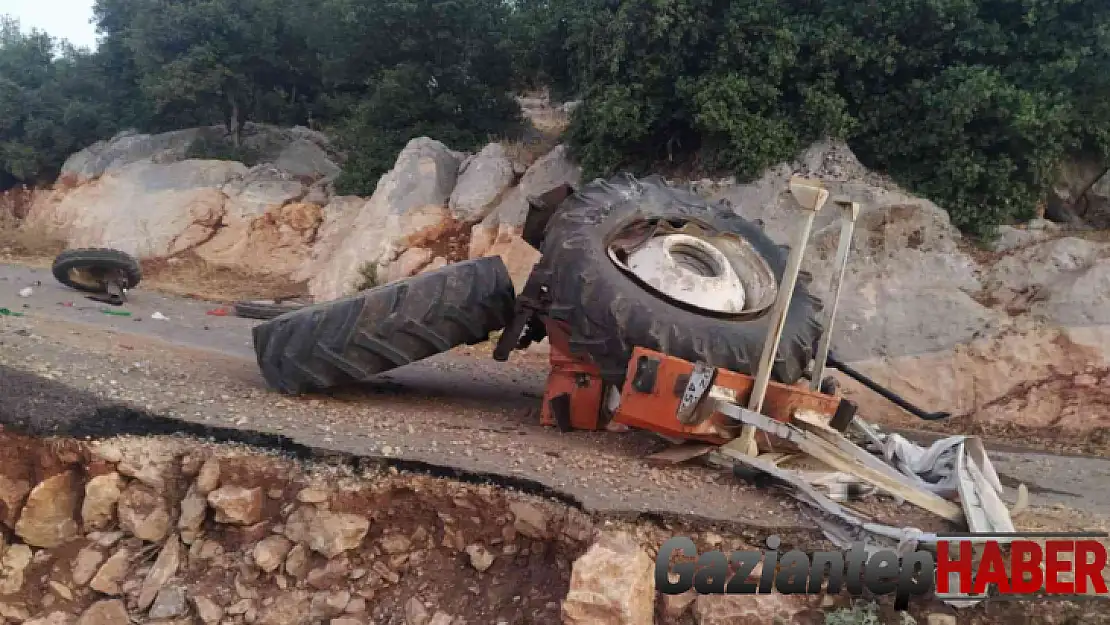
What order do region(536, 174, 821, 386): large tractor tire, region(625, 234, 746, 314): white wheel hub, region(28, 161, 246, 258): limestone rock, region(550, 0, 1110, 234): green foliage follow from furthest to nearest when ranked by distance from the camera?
region(28, 161, 246, 258): limestone rock → region(550, 0, 1110, 234): green foliage → region(625, 234, 746, 314): white wheel hub → region(536, 174, 821, 386): large tractor tire

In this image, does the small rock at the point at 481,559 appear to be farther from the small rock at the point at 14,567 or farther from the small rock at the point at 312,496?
the small rock at the point at 14,567

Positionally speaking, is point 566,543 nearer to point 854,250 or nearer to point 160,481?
point 160,481

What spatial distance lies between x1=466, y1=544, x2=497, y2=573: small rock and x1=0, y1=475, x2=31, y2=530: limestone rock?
2506 mm

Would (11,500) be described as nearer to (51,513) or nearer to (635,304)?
(51,513)

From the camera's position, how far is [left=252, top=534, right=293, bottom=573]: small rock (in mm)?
3539

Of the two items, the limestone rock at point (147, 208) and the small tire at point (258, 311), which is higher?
the limestone rock at point (147, 208)

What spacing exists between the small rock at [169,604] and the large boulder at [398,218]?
327 inches

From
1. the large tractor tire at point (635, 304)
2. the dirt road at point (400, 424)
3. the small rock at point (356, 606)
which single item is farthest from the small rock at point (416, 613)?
the large tractor tire at point (635, 304)

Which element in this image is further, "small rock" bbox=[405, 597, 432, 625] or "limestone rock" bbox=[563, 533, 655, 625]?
"small rock" bbox=[405, 597, 432, 625]

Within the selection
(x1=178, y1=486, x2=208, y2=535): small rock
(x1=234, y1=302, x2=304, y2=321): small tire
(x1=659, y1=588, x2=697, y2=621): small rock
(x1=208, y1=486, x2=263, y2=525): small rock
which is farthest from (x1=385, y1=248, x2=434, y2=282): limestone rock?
(x1=659, y1=588, x2=697, y2=621): small rock

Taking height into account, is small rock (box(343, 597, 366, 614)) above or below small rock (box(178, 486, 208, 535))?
below

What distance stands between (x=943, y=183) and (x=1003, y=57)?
1710 millimetres

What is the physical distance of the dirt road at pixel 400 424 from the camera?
3477 millimetres

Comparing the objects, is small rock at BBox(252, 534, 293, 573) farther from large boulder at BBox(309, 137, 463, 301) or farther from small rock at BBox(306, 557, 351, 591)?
large boulder at BBox(309, 137, 463, 301)
